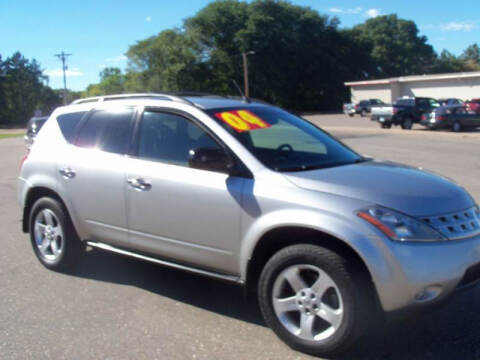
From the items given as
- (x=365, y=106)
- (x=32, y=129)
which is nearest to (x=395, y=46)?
(x=365, y=106)

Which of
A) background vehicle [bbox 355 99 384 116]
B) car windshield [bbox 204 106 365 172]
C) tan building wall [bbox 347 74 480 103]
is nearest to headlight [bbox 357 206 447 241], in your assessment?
car windshield [bbox 204 106 365 172]

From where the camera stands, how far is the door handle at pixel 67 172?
5.00 m

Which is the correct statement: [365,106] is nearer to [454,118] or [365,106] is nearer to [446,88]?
[446,88]

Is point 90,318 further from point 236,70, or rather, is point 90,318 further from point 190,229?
point 236,70

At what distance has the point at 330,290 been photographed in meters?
3.46

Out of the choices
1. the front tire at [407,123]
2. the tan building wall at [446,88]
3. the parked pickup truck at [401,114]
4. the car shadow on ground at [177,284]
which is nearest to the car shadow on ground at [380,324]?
the car shadow on ground at [177,284]

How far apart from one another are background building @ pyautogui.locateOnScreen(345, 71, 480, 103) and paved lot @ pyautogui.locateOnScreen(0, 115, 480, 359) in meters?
47.3

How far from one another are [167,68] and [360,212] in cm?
6504

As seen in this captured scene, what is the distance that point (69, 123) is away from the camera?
212 inches

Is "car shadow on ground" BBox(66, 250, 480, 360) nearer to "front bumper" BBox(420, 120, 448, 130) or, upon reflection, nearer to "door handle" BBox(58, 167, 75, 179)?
"door handle" BBox(58, 167, 75, 179)

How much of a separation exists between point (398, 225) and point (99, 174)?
2682 millimetres

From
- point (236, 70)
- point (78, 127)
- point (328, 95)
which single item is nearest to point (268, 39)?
point (236, 70)

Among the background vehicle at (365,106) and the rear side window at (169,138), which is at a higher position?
the background vehicle at (365,106)

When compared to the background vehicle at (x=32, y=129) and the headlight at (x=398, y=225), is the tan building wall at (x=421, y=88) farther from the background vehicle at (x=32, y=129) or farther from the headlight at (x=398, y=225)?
the headlight at (x=398, y=225)
